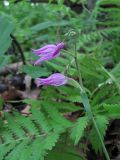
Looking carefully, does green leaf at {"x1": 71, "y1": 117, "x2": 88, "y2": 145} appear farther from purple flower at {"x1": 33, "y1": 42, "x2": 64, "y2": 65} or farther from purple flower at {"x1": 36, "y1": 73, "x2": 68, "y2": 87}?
purple flower at {"x1": 33, "y1": 42, "x2": 64, "y2": 65}

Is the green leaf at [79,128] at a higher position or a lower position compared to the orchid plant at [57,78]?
lower

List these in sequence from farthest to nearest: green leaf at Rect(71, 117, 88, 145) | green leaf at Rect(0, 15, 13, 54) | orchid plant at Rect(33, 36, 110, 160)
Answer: green leaf at Rect(0, 15, 13, 54) < green leaf at Rect(71, 117, 88, 145) < orchid plant at Rect(33, 36, 110, 160)

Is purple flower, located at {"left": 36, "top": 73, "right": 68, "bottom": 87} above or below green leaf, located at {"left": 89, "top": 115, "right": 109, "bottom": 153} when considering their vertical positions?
above

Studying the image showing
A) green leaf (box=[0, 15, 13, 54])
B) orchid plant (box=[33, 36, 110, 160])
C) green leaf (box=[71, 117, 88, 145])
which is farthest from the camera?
green leaf (box=[0, 15, 13, 54])

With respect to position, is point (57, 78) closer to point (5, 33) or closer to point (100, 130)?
point (100, 130)

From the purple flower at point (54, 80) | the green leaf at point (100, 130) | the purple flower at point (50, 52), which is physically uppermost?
the purple flower at point (50, 52)

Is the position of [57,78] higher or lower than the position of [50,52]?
lower

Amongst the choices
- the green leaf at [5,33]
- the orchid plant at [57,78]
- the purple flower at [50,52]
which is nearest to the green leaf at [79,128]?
the orchid plant at [57,78]

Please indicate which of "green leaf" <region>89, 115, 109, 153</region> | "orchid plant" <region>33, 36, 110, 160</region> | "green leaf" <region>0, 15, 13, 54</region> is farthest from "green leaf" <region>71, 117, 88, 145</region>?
"green leaf" <region>0, 15, 13, 54</region>

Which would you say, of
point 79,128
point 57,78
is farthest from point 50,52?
point 79,128

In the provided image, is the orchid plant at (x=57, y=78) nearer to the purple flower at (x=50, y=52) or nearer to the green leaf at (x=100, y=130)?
the purple flower at (x=50, y=52)

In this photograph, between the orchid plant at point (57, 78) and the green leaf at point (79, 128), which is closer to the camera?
the orchid plant at point (57, 78)

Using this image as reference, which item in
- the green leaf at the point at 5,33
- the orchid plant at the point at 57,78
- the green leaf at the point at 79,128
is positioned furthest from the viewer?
the green leaf at the point at 5,33

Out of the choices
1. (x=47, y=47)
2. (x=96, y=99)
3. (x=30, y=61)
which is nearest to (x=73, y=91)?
(x=96, y=99)
